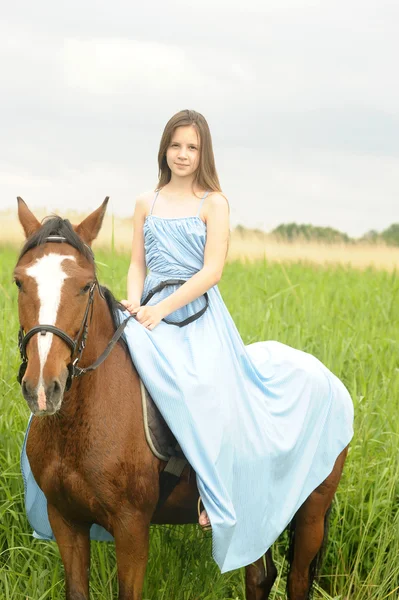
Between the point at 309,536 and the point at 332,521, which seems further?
the point at 332,521

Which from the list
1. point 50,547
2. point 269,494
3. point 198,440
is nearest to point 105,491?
point 198,440

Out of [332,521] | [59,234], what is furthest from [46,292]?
[332,521]

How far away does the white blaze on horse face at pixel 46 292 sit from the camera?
273 centimetres

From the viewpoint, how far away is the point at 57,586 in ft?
14.7

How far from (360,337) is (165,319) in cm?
414

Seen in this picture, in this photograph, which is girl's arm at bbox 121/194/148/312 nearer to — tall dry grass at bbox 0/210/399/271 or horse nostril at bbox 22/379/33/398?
horse nostril at bbox 22/379/33/398

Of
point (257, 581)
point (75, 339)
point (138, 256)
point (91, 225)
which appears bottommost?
point (257, 581)

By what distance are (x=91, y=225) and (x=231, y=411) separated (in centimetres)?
110

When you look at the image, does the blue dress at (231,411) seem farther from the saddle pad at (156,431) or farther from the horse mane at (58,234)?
the horse mane at (58,234)

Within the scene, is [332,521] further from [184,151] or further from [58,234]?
[58,234]

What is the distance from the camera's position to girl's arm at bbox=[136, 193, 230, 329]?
11.6ft

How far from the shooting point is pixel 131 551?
3.22 m

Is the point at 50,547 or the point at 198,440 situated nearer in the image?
the point at 198,440

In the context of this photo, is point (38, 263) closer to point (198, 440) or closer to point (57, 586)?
point (198, 440)
